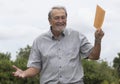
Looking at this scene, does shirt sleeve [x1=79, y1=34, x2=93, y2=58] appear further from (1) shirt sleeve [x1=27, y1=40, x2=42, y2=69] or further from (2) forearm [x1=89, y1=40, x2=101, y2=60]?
(1) shirt sleeve [x1=27, y1=40, x2=42, y2=69]

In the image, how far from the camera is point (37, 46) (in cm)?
691

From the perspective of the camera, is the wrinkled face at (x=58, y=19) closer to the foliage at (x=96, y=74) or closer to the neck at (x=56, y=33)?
the neck at (x=56, y=33)

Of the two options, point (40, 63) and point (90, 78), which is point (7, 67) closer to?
point (90, 78)

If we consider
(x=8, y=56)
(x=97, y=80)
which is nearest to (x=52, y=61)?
(x=97, y=80)

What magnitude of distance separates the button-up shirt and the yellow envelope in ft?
1.29

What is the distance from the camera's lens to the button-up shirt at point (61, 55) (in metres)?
6.61

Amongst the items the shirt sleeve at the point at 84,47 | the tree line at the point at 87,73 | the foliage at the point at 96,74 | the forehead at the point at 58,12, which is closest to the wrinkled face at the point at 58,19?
the forehead at the point at 58,12

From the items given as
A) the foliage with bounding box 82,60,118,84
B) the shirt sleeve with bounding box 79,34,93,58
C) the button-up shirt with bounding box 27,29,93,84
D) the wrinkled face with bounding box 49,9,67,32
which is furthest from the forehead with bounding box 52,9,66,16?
the foliage with bounding box 82,60,118,84

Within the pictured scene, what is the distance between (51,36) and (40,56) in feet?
0.97

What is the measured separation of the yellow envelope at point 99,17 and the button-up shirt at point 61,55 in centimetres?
39

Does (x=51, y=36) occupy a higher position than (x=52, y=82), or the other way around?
(x=51, y=36)

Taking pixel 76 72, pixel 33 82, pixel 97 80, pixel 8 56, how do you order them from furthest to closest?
1. pixel 8 56
2. pixel 97 80
3. pixel 33 82
4. pixel 76 72

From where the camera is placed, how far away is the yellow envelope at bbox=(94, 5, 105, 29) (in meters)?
6.40

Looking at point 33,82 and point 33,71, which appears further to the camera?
point 33,82
